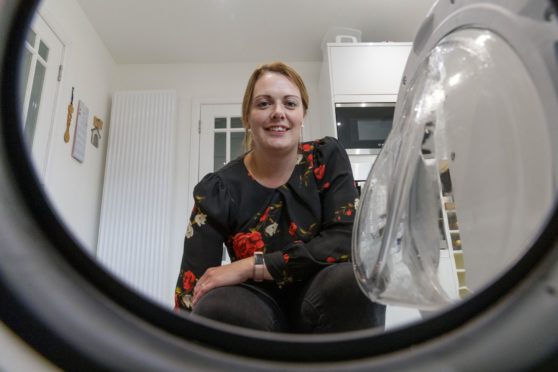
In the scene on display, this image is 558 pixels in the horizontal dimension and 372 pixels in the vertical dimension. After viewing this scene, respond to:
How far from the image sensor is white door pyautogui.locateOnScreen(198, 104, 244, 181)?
2.34m

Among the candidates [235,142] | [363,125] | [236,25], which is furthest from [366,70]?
[235,142]

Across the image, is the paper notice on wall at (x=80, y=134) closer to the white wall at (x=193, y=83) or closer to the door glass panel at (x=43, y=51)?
the door glass panel at (x=43, y=51)

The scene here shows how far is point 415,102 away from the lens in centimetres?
67

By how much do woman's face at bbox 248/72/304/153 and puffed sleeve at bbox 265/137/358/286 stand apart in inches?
3.1

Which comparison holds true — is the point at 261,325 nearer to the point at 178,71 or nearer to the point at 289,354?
the point at 289,354

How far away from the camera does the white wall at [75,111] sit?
1.79 meters

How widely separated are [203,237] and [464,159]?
0.53 m

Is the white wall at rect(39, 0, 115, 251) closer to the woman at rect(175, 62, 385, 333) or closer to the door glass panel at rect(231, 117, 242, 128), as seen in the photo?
the door glass panel at rect(231, 117, 242, 128)

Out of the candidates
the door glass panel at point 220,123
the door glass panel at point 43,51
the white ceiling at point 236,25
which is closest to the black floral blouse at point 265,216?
the door glass panel at point 43,51

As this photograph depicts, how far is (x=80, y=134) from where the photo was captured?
6.56 ft

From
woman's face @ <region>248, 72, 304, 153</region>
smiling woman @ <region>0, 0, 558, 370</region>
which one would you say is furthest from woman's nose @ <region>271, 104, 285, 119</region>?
smiling woman @ <region>0, 0, 558, 370</region>

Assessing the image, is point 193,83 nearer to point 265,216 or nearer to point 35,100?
point 35,100

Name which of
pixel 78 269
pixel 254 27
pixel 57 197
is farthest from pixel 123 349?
pixel 254 27

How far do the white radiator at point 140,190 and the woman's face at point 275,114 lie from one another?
146 centimetres
